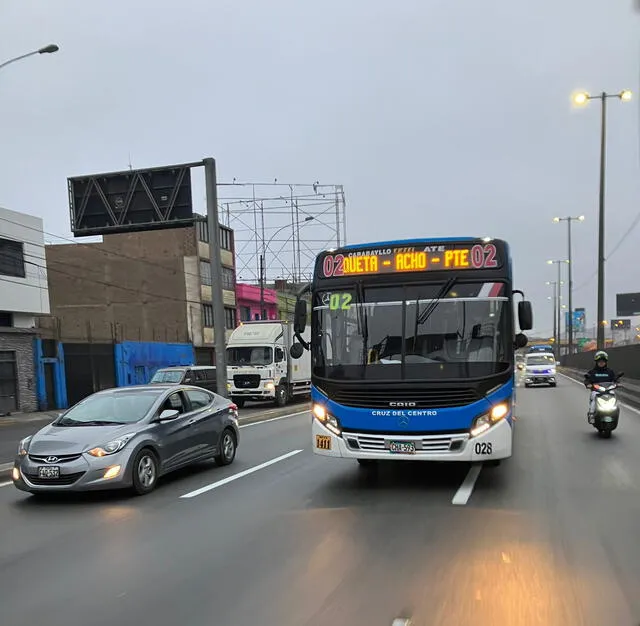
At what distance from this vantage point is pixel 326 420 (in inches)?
317

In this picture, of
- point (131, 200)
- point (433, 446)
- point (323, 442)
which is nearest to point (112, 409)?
point (323, 442)

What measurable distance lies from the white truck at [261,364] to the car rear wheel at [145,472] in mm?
16305

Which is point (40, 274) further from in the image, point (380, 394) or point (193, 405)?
point (380, 394)

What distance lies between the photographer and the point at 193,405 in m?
9.89

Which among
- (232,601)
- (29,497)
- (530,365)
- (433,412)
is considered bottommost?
(530,365)

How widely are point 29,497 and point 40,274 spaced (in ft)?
76.8

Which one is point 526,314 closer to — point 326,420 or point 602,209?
point 326,420

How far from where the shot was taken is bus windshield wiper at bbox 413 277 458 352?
792 centimetres

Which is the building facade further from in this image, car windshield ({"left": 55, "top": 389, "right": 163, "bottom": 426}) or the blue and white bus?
A: the blue and white bus

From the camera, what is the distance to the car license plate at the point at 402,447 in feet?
24.6

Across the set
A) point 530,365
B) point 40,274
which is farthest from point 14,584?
point 530,365

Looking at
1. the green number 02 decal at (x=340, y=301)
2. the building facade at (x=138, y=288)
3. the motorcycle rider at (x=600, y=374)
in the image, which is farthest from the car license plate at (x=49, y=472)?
the building facade at (x=138, y=288)

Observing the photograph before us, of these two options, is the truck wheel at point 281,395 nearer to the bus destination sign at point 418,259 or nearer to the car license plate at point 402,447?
the bus destination sign at point 418,259

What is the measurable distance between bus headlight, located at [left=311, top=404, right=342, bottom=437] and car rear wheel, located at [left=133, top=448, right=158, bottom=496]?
230cm
